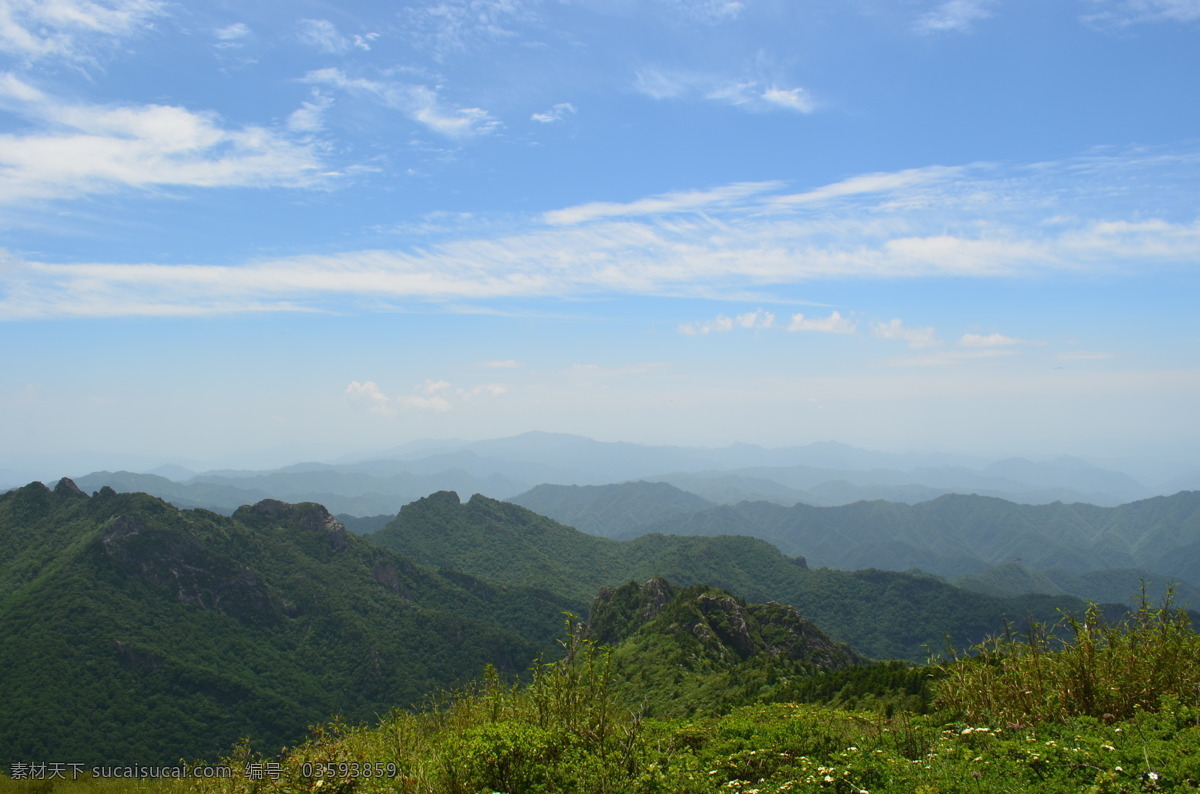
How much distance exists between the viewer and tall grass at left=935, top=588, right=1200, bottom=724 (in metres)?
12.3

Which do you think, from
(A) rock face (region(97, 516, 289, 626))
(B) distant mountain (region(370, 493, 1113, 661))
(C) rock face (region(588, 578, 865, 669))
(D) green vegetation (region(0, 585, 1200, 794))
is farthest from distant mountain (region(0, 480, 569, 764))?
(D) green vegetation (region(0, 585, 1200, 794))

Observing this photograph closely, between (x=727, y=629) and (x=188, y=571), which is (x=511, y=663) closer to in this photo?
(x=727, y=629)

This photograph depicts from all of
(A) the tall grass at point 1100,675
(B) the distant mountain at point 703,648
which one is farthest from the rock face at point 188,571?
(A) the tall grass at point 1100,675

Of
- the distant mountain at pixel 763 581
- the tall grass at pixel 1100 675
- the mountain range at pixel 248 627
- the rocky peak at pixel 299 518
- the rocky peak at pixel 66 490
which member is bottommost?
the distant mountain at pixel 763 581

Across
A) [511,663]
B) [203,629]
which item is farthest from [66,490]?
[511,663]

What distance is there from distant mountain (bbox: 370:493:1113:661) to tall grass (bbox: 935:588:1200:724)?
477 ft

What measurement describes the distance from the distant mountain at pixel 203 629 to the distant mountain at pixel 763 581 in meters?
41.5

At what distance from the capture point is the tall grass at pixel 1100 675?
1234cm

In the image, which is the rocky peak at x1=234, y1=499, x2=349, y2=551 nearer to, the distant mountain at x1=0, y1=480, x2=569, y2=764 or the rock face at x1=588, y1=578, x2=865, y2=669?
the distant mountain at x1=0, y1=480, x2=569, y2=764

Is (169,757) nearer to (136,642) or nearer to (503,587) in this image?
(136,642)

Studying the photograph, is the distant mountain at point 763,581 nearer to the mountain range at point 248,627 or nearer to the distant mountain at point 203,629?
the mountain range at point 248,627

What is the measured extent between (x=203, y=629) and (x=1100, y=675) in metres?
113

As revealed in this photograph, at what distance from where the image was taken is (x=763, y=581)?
18588 centimetres

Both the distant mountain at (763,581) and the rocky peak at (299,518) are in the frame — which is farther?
the distant mountain at (763,581)
